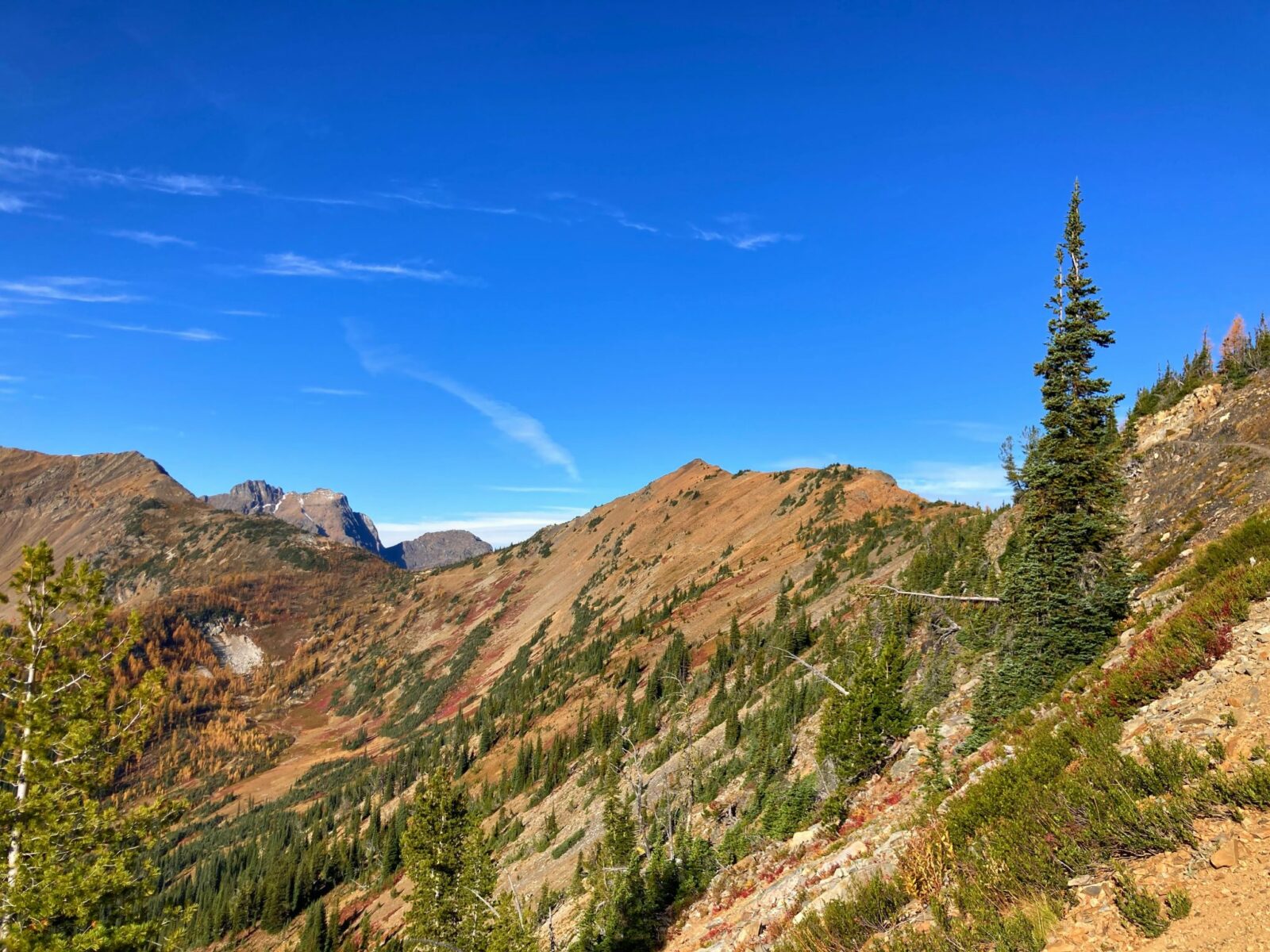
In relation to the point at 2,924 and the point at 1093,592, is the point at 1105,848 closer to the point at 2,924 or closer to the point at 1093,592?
the point at 1093,592

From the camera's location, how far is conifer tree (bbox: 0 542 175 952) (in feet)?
39.5

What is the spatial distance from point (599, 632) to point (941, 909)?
103 metres

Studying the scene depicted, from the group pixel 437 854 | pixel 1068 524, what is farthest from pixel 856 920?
pixel 437 854

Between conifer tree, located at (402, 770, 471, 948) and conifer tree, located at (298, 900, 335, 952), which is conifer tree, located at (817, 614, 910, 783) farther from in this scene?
conifer tree, located at (298, 900, 335, 952)

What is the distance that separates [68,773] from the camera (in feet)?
43.0

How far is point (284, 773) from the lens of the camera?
509ft

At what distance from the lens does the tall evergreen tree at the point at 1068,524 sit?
Result: 727 inches

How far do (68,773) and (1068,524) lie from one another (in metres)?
26.8

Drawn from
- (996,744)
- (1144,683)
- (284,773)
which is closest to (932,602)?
(996,744)

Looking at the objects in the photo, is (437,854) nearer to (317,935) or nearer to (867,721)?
(867,721)

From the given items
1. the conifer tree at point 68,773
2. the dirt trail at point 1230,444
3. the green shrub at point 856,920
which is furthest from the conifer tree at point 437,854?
the dirt trail at point 1230,444

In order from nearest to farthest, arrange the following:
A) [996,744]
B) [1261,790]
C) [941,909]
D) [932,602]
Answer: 1. [1261,790]
2. [941,909]
3. [996,744]
4. [932,602]

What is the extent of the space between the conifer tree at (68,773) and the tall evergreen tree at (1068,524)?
22.9m

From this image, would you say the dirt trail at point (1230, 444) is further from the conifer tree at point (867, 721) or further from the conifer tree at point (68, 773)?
the conifer tree at point (68, 773)
